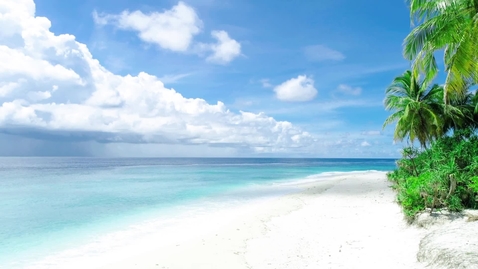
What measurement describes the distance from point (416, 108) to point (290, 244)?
13941mm

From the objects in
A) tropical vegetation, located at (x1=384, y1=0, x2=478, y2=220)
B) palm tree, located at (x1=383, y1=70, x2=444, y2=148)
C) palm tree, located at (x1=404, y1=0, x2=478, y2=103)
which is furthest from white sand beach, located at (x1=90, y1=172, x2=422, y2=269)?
palm tree, located at (x1=383, y1=70, x2=444, y2=148)

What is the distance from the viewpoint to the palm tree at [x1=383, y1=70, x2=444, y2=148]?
1697cm

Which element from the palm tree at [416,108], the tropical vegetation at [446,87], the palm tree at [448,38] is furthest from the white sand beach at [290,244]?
the palm tree at [416,108]

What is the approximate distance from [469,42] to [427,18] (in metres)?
1.68

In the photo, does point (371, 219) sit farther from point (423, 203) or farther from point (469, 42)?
point (469, 42)

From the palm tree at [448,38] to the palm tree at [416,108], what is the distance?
24.2ft

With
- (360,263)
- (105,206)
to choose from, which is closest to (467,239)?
(360,263)

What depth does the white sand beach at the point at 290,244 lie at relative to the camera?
213 inches

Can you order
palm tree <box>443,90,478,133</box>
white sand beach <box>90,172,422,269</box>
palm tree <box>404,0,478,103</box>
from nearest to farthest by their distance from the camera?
white sand beach <box>90,172,422,269</box> → palm tree <box>404,0,478,103</box> → palm tree <box>443,90,478,133</box>

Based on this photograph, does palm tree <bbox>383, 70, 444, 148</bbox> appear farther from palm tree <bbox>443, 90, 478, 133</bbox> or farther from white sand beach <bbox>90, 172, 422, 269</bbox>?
white sand beach <bbox>90, 172, 422, 269</bbox>

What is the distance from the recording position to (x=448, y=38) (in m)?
8.97

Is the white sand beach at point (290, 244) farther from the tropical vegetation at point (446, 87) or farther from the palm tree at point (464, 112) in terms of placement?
the palm tree at point (464, 112)

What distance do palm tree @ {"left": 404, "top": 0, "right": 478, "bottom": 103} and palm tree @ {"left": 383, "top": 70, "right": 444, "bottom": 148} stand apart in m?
7.38

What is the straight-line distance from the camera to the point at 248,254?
20.1 feet
